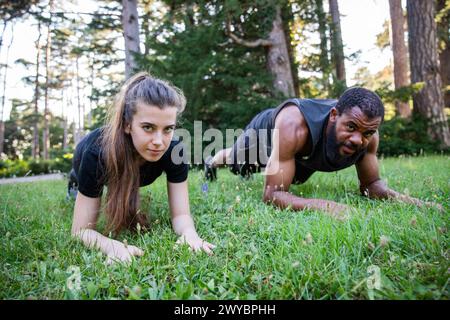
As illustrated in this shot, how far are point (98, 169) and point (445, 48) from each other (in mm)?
15410

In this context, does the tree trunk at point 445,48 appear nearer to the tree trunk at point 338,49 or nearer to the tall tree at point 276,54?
the tree trunk at point 338,49

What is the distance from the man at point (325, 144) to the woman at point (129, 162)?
103 cm

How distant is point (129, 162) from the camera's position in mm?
2473

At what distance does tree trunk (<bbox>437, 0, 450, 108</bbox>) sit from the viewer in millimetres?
12438

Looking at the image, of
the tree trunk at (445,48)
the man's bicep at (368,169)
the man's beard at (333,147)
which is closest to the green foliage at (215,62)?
the man's bicep at (368,169)

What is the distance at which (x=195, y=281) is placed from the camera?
1.64m

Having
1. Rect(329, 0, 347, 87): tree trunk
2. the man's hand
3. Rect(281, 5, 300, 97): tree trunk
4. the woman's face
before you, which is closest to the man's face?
the woman's face

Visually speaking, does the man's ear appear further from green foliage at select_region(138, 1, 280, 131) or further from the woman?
green foliage at select_region(138, 1, 280, 131)

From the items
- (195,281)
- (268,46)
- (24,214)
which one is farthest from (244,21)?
(195,281)

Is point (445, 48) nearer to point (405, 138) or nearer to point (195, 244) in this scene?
point (405, 138)

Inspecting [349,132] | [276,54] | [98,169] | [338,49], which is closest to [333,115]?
[349,132]

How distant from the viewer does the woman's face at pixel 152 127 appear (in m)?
2.26

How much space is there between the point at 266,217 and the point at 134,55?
8.03 metres

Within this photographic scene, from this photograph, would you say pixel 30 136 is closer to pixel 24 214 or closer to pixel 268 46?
pixel 268 46
